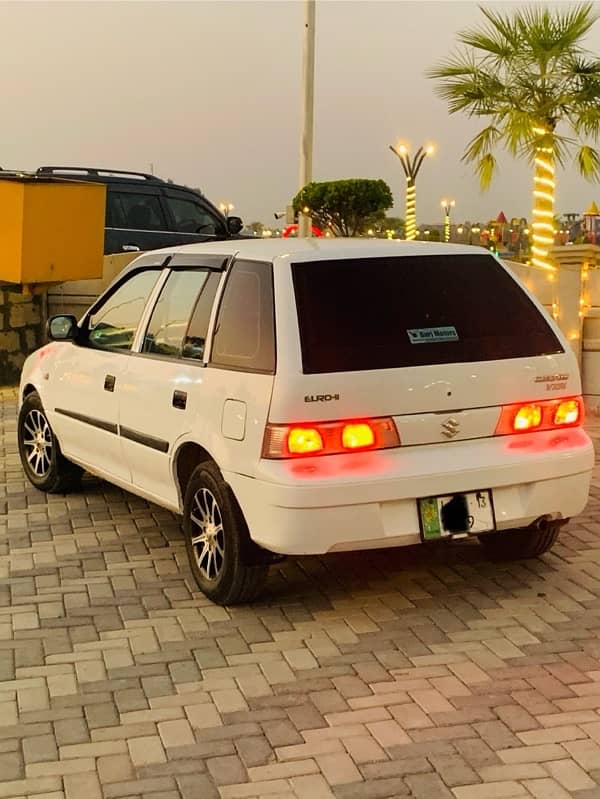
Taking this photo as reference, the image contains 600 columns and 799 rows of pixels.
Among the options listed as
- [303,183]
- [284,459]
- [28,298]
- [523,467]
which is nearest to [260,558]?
[284,459]

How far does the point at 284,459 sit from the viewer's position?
4520 mm

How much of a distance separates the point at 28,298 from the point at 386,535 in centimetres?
853

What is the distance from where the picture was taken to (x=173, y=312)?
5621 mm

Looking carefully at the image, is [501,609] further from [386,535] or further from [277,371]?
[277,371]

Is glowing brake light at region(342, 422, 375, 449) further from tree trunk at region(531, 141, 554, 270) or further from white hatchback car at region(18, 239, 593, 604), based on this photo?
tree trunk at region(531, 141, 554, 270)

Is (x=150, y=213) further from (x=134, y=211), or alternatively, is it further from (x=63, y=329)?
(x=63, y=329)

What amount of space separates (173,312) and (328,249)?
3.30ft

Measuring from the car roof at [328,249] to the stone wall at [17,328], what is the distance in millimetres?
6947

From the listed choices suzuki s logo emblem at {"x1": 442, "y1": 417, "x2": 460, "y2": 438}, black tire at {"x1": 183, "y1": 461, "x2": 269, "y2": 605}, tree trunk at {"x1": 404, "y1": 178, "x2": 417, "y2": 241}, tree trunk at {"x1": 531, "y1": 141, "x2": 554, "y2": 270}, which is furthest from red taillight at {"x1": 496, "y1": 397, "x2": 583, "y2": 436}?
tree trunk at {"x1": 404, "y1": 178, "x2": 417, "y2": 241}

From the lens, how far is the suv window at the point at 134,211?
1488 centimetres

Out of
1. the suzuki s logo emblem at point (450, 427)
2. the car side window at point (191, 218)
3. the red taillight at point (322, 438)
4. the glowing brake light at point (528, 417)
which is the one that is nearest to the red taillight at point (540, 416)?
the glowing brake light at point (528, 417)

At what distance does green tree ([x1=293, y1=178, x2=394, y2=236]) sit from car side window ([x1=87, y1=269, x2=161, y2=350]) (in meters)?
13.4

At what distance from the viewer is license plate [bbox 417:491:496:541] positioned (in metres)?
4.66

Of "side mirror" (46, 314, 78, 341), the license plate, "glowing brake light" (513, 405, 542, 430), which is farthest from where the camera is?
"side mirror" (46, 314, 78, 341)
